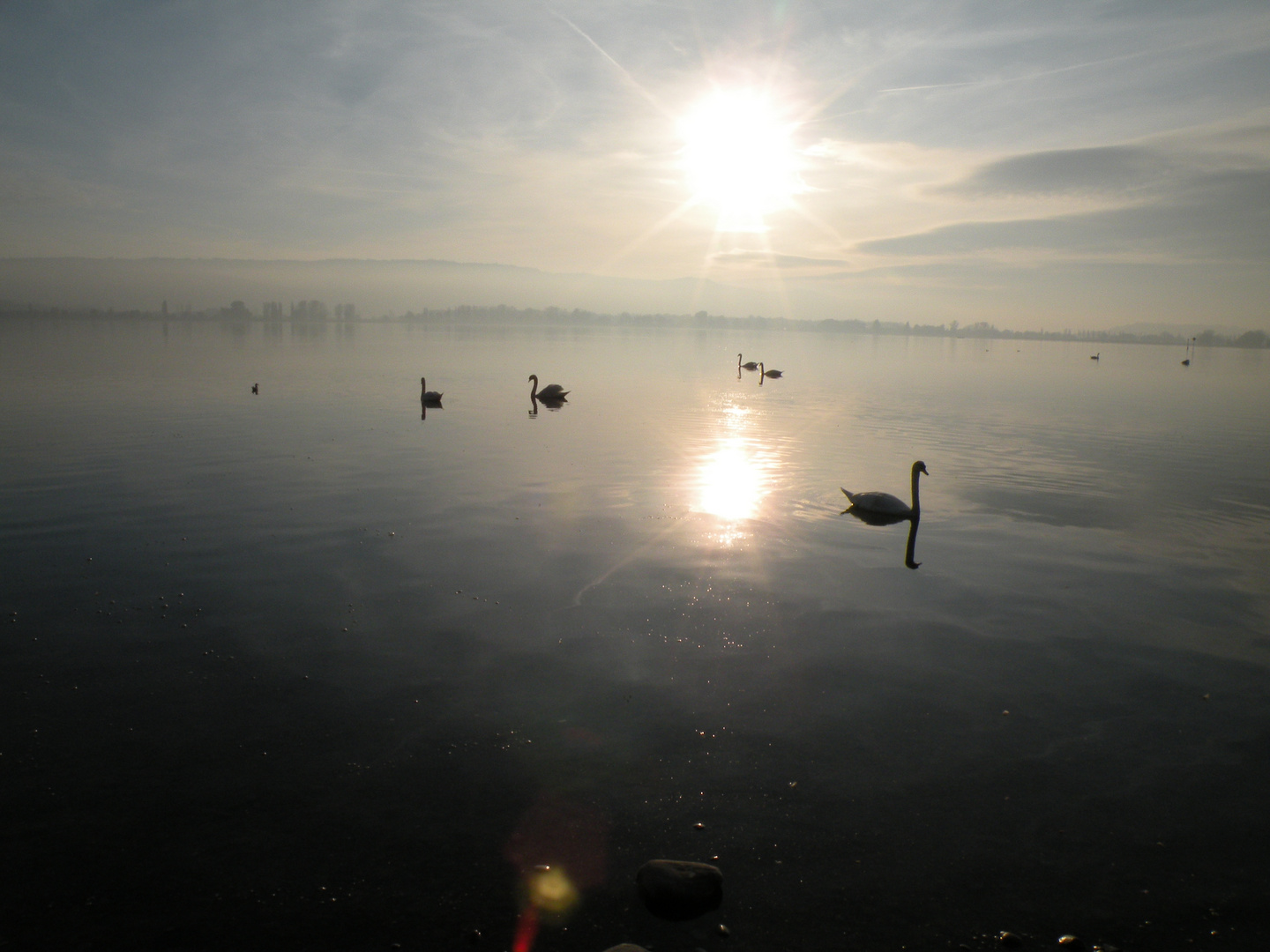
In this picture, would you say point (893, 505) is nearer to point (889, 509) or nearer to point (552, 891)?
point (889, 509)

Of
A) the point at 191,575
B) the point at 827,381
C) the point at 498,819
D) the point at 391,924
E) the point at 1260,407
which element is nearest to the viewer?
the point at 391,924

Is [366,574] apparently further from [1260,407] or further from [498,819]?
[1260,407]

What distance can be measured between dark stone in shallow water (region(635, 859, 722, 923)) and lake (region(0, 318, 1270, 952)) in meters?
0.11

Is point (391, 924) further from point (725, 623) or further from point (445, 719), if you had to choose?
point (725, 623)

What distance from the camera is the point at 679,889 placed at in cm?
582

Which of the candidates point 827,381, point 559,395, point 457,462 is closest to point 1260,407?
point 827,381

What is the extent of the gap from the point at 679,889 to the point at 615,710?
2.94 metres

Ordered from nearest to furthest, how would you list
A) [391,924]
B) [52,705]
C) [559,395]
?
[391,924]
[52,705]
[559,395]

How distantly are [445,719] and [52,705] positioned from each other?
4.28 m

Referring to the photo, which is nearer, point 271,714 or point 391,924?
point 391,924

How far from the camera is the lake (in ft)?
19.3

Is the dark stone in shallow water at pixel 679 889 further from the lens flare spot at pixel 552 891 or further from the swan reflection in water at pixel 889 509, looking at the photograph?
the swan reflection in water at pixel 889 509

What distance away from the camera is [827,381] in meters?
62.5

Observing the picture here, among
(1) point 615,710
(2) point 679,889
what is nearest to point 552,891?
(2) point 679,889
